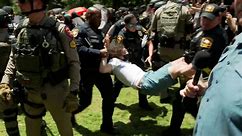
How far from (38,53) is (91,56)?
1.63m

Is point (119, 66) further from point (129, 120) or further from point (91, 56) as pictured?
point (129, 120)

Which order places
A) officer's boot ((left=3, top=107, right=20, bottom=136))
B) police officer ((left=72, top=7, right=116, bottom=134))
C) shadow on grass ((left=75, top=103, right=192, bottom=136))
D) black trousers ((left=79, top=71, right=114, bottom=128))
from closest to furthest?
1. officer's boot ((left=3, top=107, right=20, bottom=136))
2. police officer ((left=72, top=7, right=116, bottom=134))
3. black trousers ((left=79, top=71, right=114, bottom=128))
4. shadow on grass ((left=75, top=103, right=192, bottom=136))

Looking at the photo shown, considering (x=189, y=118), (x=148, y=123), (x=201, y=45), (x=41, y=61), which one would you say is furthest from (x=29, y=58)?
→ (x=189, y=118)

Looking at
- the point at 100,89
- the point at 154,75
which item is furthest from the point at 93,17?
the point at 154,75

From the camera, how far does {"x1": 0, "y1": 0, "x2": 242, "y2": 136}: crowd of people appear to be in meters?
1.29

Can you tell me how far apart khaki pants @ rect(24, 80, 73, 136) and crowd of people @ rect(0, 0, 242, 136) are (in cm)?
1

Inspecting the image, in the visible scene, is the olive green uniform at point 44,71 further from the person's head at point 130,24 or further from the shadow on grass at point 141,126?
the person's head at point 130,24

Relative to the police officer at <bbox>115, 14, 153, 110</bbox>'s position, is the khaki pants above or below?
above

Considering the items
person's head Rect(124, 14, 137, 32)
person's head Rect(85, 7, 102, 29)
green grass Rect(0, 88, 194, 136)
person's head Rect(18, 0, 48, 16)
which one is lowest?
green grass Rect(0, 88, 194, 136)

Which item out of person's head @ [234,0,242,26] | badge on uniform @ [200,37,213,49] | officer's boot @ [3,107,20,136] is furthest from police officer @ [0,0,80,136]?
person's head @ [234,0,242,26]

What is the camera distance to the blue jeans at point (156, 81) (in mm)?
2398

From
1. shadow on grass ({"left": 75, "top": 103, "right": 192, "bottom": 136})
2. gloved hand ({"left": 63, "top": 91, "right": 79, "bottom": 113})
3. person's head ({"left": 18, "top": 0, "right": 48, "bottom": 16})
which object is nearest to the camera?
person's head ({"left": 18, "top": 0, "right": 48, "bottom": 16})

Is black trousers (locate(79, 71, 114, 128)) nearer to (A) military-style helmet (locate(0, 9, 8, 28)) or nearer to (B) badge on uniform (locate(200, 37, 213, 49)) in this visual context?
(A) military-style helmet (locate(0, 9, 8, 28))

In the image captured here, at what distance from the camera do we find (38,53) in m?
3.85
